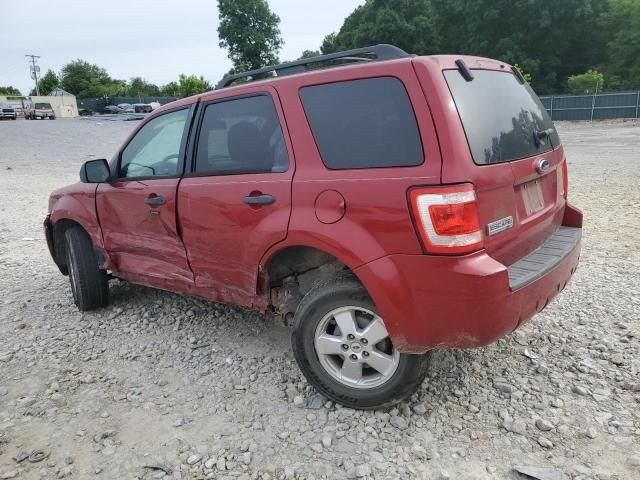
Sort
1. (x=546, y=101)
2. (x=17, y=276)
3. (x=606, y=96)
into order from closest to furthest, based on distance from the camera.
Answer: (x=17, y=276)
(x=606, y=96)
(x=546, y=101)

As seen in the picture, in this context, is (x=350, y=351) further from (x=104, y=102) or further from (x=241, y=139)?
(x=104, y=102)

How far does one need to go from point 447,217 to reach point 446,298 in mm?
387

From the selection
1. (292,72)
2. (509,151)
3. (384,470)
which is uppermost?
(292,72)

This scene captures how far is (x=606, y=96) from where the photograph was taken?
30.7 meters

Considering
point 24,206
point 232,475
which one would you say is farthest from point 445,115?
point 24,206

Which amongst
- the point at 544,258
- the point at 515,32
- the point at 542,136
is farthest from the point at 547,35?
the point at 544,258

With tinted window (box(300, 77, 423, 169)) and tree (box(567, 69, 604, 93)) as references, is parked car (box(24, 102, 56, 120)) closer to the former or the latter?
tree (box(567, 69, 604, 93))

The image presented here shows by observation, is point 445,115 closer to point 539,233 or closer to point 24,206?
point 539,233

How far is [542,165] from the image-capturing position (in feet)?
9.63

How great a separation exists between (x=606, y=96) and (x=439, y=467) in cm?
3439

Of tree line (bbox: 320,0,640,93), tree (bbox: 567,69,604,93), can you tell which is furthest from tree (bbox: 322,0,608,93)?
tree (bbox: 567,69,604,93)

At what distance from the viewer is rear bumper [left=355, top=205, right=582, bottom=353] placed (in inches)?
92.9

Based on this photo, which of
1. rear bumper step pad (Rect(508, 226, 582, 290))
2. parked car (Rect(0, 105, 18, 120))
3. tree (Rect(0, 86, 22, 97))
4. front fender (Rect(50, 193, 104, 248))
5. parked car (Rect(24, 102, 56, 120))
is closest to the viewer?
rear bumper step pad (Rect(508, 226, 582, 290))

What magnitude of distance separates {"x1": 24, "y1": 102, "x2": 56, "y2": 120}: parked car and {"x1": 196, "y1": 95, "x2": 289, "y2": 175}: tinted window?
54769mm
